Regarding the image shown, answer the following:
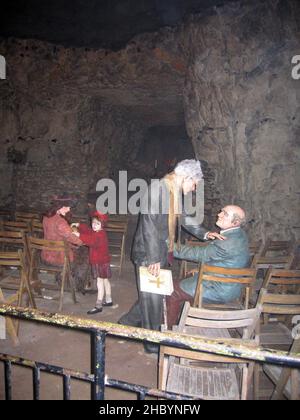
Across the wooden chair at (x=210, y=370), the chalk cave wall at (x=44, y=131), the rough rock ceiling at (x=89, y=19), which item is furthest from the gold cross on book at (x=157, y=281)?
the chalk cave wall at (x=44, y=131)

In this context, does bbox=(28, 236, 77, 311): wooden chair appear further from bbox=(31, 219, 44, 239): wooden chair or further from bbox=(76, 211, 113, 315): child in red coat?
bbox=(31, 219, 44, 239): wooden chair

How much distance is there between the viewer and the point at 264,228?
5.81 meters

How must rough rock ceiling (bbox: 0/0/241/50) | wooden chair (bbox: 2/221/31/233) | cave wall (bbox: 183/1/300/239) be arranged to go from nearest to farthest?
wooden chair (bbox: 2/221/31/233) → cave wall (bbox: 183/1/300/239) → rough rock ceiling (bbox: 0/0/241/50)

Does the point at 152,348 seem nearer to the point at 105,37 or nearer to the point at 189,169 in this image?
the point at 189,169

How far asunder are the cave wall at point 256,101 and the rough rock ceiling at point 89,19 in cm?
93

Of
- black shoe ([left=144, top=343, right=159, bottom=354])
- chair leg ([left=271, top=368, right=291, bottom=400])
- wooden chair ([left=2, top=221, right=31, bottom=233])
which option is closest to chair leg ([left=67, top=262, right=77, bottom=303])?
wooden chair ([left=2, top=221, right=31, bottom=233])

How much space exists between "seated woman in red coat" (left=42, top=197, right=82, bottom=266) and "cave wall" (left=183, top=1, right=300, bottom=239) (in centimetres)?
358

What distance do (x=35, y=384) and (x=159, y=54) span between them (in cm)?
745

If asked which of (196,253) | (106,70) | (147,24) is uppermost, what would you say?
(147,24)

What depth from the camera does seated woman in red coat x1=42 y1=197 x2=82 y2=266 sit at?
4.29 metres

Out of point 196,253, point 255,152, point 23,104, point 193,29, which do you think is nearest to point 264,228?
point 255,152

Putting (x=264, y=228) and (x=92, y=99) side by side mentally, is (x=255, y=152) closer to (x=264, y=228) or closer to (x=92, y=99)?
(x=264, y=228)

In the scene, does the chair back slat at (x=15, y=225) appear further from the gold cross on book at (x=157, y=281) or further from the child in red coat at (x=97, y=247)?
the gold cross on book at (x=157, y=281)

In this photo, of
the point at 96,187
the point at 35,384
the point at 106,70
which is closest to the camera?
the point at 35,384
